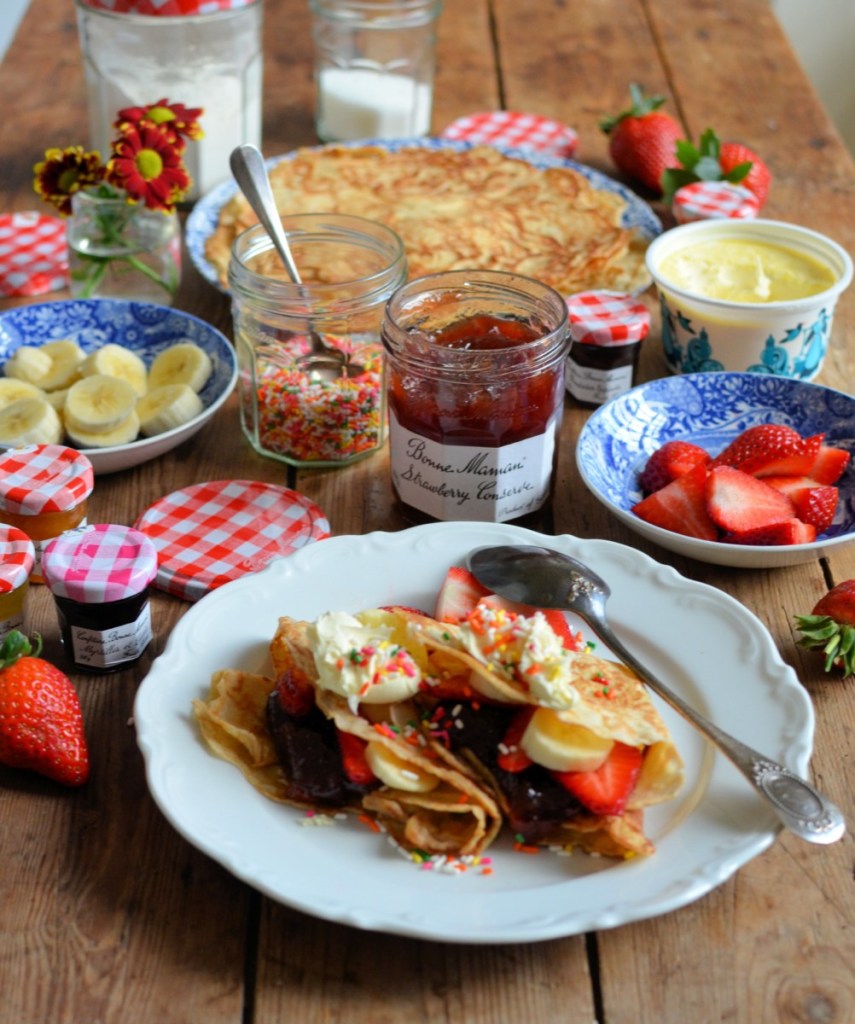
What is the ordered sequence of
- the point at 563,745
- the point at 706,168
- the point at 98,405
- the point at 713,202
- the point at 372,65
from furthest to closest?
the point at 372,65 < the point at 706,168 < the point at 713,202 < the point at 98,405 < the point at 563,745

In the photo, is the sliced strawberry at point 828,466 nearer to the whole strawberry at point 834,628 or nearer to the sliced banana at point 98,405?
the whole strawberry at point 834,628

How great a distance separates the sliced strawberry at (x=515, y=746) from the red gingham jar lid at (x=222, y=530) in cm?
44

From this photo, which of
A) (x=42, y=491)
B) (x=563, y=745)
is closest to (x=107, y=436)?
(x=42, y=491)

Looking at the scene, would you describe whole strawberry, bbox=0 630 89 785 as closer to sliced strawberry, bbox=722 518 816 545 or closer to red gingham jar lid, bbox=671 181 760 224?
sliced strawberry, bbox=722 518 816 545

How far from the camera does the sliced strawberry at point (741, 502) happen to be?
4.45 feet

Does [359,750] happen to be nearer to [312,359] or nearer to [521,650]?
[521,650]

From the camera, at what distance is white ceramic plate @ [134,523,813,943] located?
0.94 meters

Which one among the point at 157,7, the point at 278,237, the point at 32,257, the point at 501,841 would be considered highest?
the point at 157,7

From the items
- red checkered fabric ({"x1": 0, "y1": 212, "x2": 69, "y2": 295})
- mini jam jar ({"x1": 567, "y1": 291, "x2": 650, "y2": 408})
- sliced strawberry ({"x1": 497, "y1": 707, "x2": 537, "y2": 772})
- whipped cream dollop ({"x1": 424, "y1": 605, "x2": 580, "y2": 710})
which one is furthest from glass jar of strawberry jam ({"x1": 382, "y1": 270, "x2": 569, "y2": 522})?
red checkered fabric ({"x1": 0, "y1": 212, "x2": 69, "y2": 295})

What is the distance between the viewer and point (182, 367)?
5.48ft

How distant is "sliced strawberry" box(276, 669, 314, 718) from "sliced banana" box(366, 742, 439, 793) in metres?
0.09

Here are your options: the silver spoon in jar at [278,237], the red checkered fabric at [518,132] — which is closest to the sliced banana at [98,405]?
the silver spoon in jar at [278,237]

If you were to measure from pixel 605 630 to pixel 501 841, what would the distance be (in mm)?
260

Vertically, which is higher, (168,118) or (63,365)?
(168,118)
